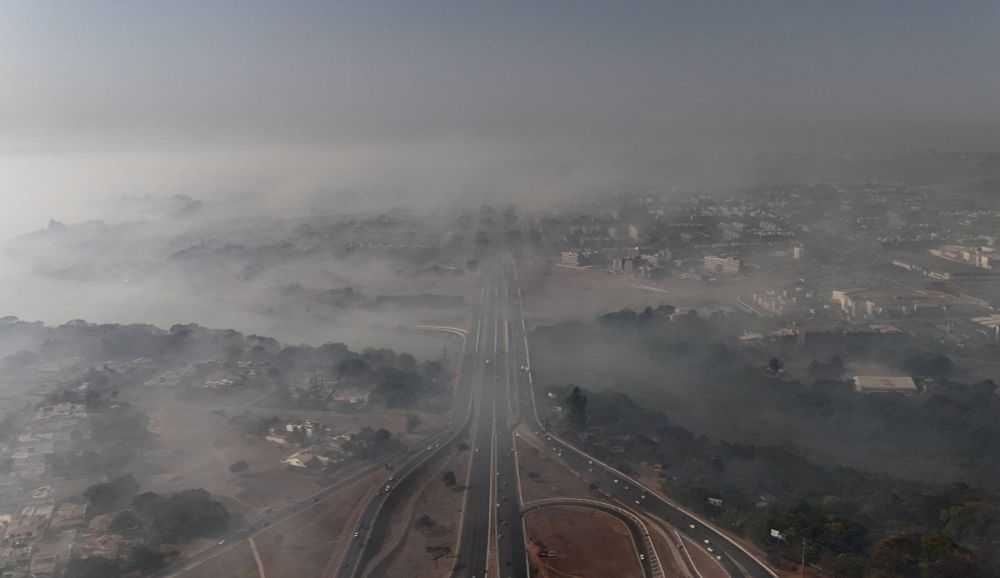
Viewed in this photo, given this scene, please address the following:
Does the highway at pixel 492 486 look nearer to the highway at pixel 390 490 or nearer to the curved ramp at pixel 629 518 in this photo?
the highway at pixel 390 490

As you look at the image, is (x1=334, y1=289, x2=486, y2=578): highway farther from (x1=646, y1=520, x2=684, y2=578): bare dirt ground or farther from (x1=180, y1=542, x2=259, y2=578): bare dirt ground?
(x1=646, y1=520, x2=684, y2=578): bare dirt ground

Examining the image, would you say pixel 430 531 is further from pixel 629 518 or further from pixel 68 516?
pixel 68 516

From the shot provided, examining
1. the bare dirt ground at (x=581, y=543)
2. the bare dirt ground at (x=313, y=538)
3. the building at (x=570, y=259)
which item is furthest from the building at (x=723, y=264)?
the bare dirt ground at (x=313, y=538)

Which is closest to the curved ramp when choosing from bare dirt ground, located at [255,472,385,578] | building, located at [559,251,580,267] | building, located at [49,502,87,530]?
bare dirt ground, located at [255,472,385,578]

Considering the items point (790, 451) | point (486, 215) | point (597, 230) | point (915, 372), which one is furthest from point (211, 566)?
point (486, 215)

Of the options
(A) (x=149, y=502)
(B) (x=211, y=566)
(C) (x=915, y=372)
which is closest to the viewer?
(B) (x=211, y=566)

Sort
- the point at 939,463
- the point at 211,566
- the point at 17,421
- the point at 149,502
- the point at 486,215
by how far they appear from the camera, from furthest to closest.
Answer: the point at 486,215, the point at 17,421, the point at 939,463, the point at 149,502, the point at 211,566

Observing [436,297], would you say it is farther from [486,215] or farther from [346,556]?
[486,215]

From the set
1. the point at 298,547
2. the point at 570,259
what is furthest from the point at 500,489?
the point at 570,259
